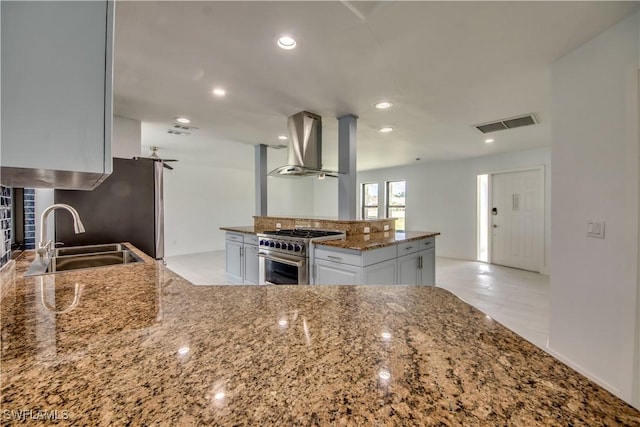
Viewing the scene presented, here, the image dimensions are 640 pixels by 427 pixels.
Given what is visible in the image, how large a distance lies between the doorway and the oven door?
445 centimetres

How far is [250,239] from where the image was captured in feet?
11.8

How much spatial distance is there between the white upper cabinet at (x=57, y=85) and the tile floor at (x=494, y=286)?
309cm

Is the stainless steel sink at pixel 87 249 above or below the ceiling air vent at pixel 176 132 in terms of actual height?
below

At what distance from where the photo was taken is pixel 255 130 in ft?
12.2

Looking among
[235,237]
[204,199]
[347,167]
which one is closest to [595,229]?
[347,167]

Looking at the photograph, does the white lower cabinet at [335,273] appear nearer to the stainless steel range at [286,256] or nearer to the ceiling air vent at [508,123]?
the stainless steel range at [286,256]

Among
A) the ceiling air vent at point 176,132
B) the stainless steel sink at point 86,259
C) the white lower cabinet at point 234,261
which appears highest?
the ceiling air vent at point 176,132

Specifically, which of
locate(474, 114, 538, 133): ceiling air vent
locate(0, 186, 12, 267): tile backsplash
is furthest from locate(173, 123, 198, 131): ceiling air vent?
locate(474, 114, 538, 133): ceiling air vent

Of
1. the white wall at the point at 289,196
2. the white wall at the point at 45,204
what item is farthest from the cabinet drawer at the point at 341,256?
the white wall at the point at 289,196

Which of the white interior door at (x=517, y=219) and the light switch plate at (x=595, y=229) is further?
the white interior door at (x=517, y=219)

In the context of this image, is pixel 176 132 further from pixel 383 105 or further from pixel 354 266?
pixel 354 266

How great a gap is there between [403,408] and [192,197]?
7296 mm

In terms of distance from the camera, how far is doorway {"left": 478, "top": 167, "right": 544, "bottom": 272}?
187 inches

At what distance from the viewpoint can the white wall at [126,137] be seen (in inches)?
122
